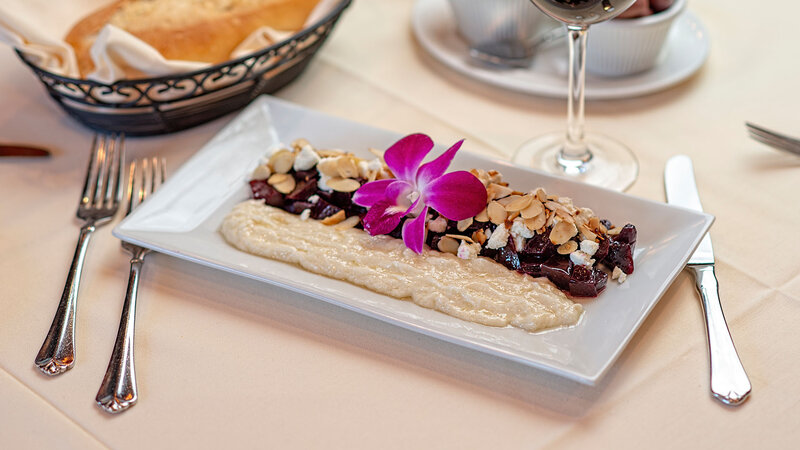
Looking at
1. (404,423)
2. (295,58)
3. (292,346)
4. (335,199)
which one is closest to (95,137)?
(295,58)

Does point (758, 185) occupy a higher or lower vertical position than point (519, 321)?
lower

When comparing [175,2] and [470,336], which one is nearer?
[470,336]

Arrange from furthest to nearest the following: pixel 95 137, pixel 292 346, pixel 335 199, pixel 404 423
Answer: pixel 95 137
pixel 335 199
pixel 292 346
pixel 404 423

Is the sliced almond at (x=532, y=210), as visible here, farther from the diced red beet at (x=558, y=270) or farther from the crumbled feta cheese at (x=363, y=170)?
the crumbled feta cheese at (x=363, y=170)

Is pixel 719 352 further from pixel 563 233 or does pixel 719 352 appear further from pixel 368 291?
pixel 368 291

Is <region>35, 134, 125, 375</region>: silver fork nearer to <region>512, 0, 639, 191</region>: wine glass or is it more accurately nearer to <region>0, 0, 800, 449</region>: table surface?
<region>0, 0, 800, 449</region>: table surface

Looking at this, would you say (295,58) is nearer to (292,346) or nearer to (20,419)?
(292,346)

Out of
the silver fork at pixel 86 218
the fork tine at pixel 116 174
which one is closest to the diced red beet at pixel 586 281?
the silver fork at pixel 86 218
